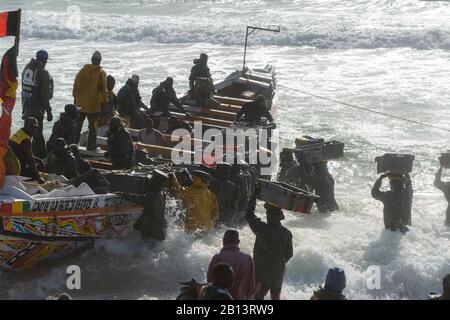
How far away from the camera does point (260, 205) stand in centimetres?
1290

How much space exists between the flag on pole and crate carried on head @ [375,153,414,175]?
4.94 m

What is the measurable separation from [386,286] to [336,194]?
4.28 metres

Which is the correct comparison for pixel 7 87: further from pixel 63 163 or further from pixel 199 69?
pixel 199 69

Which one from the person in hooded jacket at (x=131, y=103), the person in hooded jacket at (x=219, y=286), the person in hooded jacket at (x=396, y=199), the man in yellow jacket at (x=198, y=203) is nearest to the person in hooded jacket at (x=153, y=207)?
the man in yellow jacket at (x=198, y=203)

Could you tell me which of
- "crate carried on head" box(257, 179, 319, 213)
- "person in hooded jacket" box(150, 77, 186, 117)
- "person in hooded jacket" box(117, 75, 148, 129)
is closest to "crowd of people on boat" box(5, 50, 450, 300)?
"crate carried on head" box(257, 179, 319, 213)

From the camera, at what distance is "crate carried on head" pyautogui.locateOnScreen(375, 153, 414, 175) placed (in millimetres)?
10273

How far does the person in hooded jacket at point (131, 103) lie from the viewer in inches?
541

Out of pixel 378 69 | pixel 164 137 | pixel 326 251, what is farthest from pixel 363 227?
pixel 378 69

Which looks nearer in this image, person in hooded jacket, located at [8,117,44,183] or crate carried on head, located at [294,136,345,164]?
person in hooded jacket, located at [8,117,44,183]

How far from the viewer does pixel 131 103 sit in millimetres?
13820

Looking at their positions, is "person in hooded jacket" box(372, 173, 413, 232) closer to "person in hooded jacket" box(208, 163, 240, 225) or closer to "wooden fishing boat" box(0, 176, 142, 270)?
"person in hooded jacket" box(208, 163, 240, 225)

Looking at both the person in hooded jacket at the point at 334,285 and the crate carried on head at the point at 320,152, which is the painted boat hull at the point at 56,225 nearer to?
the crate carried on head at the point at 320,152
